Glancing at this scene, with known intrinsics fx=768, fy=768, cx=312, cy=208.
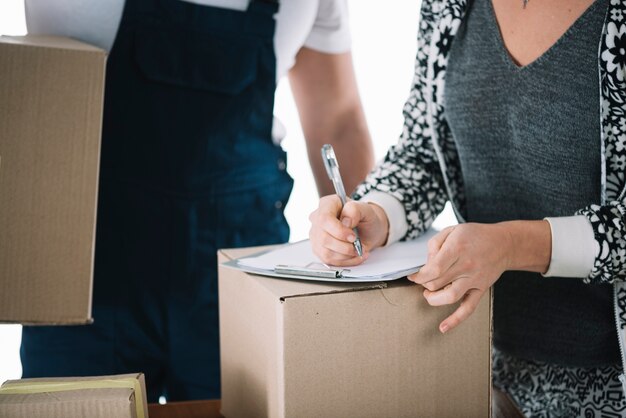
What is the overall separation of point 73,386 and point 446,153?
2.32ft

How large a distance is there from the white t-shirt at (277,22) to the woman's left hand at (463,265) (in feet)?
2.37

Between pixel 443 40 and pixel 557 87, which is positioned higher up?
pixel 443 40

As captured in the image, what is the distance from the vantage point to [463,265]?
94 centimetres

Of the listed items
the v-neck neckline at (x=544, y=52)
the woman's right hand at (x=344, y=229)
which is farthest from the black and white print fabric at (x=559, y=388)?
the v-neck neckline at (x=544, y=52)

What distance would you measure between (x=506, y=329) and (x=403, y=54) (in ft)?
5.99

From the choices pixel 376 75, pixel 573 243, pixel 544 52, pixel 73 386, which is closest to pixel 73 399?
pixel 73 386

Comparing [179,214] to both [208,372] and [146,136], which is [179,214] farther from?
[208,372]

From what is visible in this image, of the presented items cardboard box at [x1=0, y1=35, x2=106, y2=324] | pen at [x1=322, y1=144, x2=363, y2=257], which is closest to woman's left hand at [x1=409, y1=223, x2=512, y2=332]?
pen at [x1=322, y1=144, x2=363, y2=257]

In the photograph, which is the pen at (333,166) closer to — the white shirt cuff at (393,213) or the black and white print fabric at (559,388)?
the white shirt cuff at (393,213)

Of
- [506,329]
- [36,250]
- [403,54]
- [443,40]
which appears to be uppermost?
[403,54]

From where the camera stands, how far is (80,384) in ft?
2.86

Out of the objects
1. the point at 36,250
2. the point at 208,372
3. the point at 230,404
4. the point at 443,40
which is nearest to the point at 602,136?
the point at 443,40

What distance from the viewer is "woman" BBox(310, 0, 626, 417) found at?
3.24 feet

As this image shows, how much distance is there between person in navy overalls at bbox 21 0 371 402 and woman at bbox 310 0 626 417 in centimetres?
37
